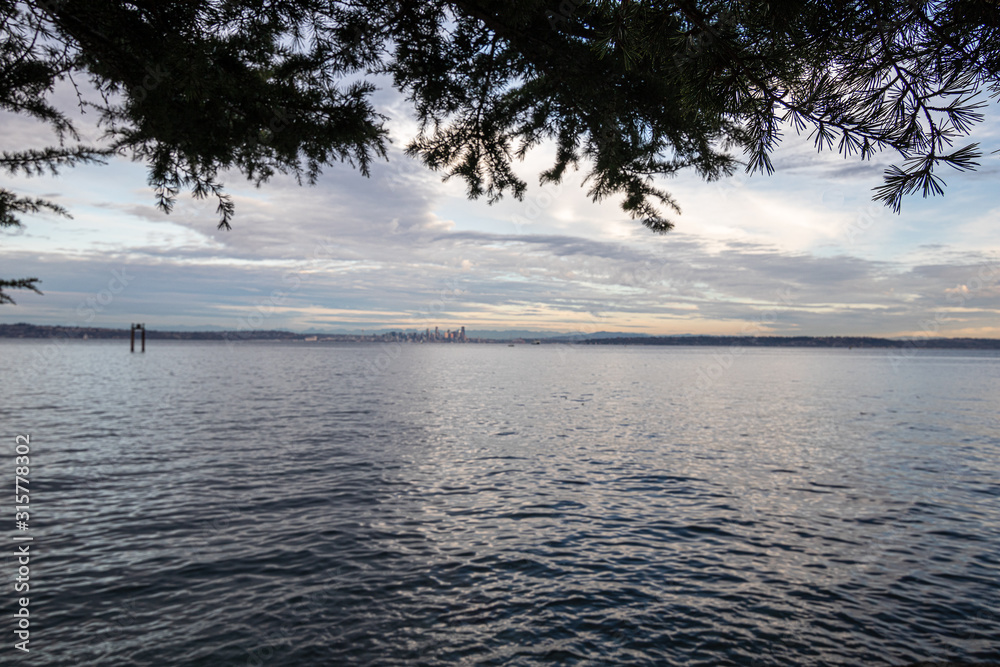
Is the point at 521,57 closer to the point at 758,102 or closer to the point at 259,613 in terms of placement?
the point at 758,102

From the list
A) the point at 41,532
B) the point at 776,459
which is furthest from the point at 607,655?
the point at 776,459

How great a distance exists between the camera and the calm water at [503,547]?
303 inches

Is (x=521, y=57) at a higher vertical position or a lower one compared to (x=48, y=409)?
higher

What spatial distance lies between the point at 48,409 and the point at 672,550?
3849cm

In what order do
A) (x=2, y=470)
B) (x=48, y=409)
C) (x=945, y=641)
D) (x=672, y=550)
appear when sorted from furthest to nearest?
(x=48, y=409) → (x=2, y=470) → (x=672, y=550) → (x=945, y=641)

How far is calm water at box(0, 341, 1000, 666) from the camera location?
25.3 feet

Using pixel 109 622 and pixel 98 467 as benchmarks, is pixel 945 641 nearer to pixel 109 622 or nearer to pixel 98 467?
pixel 109 622

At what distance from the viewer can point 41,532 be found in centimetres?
1175

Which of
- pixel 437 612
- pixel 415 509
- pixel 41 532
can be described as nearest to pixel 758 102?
pixel 437 612

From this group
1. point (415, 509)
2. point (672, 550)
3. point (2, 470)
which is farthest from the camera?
point (2, 470)

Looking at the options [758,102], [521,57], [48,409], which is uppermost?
[521,57]

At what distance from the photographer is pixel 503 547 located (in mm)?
11375

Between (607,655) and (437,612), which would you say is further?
(437,612)

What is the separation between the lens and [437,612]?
8500 mm
